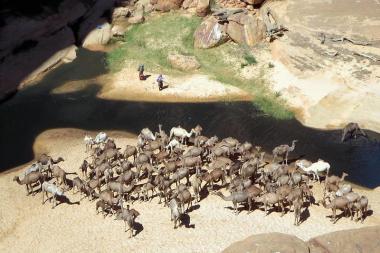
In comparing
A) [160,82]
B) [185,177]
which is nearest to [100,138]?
[185,177]

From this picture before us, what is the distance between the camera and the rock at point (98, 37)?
58031 millimetres

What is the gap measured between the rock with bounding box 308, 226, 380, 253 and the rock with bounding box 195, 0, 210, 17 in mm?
36247

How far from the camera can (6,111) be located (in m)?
47.2

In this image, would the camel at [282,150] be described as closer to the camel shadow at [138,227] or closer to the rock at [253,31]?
the camel shadow at [138,227]

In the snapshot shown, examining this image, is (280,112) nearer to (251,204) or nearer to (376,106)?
(376,106)

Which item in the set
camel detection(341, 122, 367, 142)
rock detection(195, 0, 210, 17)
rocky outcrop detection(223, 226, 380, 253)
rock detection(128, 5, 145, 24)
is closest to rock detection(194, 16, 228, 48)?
rock detection(195, 0, 210, 17)

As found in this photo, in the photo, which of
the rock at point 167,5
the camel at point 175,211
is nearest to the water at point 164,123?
the camel at point 175,211

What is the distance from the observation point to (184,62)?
51781 mm

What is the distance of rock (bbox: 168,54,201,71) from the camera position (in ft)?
169

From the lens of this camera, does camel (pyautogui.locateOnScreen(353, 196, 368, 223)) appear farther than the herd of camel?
No

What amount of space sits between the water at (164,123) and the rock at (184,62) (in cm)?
554

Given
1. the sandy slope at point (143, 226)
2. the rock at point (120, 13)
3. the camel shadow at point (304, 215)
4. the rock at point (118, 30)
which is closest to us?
the sandy slope at point (143, 226)

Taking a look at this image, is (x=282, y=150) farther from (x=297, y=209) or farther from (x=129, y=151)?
(x=129, y=151)

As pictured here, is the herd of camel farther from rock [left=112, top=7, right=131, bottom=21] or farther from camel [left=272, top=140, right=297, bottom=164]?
rock [left=112, top=7, right=131, bottom=21]
